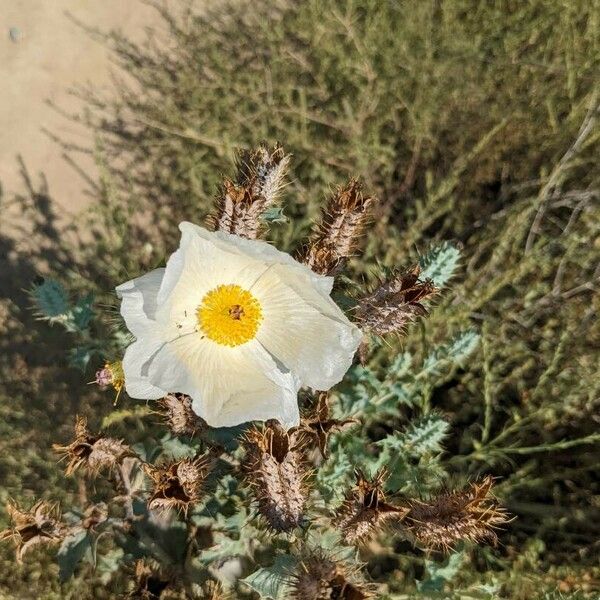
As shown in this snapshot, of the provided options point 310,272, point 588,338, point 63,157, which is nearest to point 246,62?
point 63,157

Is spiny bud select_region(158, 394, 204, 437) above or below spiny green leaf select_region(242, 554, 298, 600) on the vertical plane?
above

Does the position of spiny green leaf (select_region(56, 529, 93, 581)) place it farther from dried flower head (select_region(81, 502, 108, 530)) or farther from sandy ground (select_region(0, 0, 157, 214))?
sandy ground (select_region(0, 0, 157, 214))

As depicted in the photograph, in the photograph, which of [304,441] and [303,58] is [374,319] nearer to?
[304,441]

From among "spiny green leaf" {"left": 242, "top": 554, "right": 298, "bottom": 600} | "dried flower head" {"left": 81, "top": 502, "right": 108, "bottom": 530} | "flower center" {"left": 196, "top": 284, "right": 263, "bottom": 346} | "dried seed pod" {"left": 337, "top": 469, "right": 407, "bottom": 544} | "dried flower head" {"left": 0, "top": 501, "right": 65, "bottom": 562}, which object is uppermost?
"flower center" {"left": 196, "top": 284, "right": 263, "bottom": 346}

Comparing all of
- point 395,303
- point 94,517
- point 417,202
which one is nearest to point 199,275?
point 395,303

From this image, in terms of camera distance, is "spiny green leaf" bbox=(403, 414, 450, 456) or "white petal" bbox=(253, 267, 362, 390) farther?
"spiny green leaf" bbox=(403, 414, 450, 456)

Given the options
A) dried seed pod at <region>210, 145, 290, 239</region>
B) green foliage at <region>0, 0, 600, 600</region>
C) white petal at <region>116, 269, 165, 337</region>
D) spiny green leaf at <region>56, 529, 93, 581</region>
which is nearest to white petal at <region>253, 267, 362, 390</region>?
dried seed pod at <region>210, 145, 290, 239</region>
